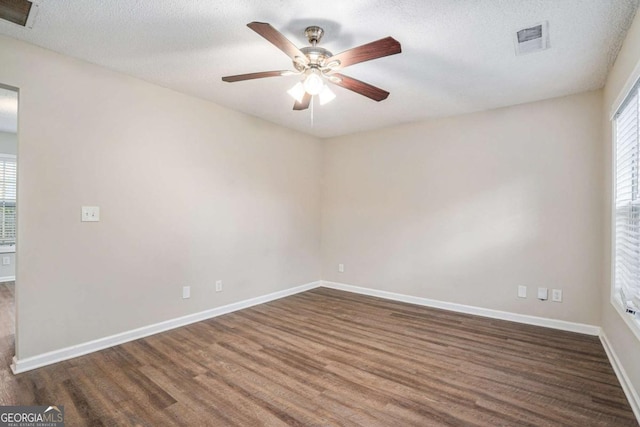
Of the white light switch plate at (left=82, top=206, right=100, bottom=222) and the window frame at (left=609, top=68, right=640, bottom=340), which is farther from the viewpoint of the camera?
the white light switch plate at (left=82, top=206, right=100, bottom=222)

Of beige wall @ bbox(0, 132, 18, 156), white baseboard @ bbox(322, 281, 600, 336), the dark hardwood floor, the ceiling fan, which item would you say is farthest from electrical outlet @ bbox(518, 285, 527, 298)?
beige wall @ bbox(0, 132, 18, 156)

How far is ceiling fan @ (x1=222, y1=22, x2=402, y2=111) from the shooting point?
1746 mm

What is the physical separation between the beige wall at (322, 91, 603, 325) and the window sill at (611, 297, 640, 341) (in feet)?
2.82

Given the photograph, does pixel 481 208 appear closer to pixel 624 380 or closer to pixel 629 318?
pixel 629 318

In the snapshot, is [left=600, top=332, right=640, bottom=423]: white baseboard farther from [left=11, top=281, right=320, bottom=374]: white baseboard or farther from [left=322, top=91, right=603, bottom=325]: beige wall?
[left=11, top=281, right=320, bottom=374]: white baseboard

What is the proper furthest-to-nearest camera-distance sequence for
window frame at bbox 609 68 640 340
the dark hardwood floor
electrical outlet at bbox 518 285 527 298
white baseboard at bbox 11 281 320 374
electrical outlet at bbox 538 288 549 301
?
1. electrical outlet at bbox 518 285 527 298
2. electrical outlet at bbox 538 288 549 301
3. white baseboard at bbox 11 281 320 374
4. window frame at bbox 609 68 640 340
5. the dark hardwood floor

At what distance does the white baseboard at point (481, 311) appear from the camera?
3.14 metres

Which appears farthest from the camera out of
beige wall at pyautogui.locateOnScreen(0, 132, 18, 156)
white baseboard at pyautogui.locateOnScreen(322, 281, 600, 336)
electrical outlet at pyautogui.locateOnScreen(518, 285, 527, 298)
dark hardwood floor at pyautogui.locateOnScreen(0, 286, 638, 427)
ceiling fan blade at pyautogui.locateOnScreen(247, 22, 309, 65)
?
beige wall at pyautogui.locateOnScreen(0, 132, 18, 156)

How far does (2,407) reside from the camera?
73.5 inches

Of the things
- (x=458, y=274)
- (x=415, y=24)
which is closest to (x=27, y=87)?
(x=415, y=24)

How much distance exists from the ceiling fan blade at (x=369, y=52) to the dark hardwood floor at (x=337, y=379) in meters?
2.12

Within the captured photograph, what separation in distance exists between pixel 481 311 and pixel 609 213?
162cm

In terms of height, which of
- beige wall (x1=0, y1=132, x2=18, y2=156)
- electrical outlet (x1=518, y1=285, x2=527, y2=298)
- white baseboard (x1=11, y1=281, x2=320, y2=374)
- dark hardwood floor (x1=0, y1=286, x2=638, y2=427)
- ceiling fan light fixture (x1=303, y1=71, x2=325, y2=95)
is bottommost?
dark hardwood floor (x1=0, y1=286, x2=638, y2=427)

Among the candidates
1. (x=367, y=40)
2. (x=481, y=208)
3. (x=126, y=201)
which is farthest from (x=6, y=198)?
(x=481, y=208)
